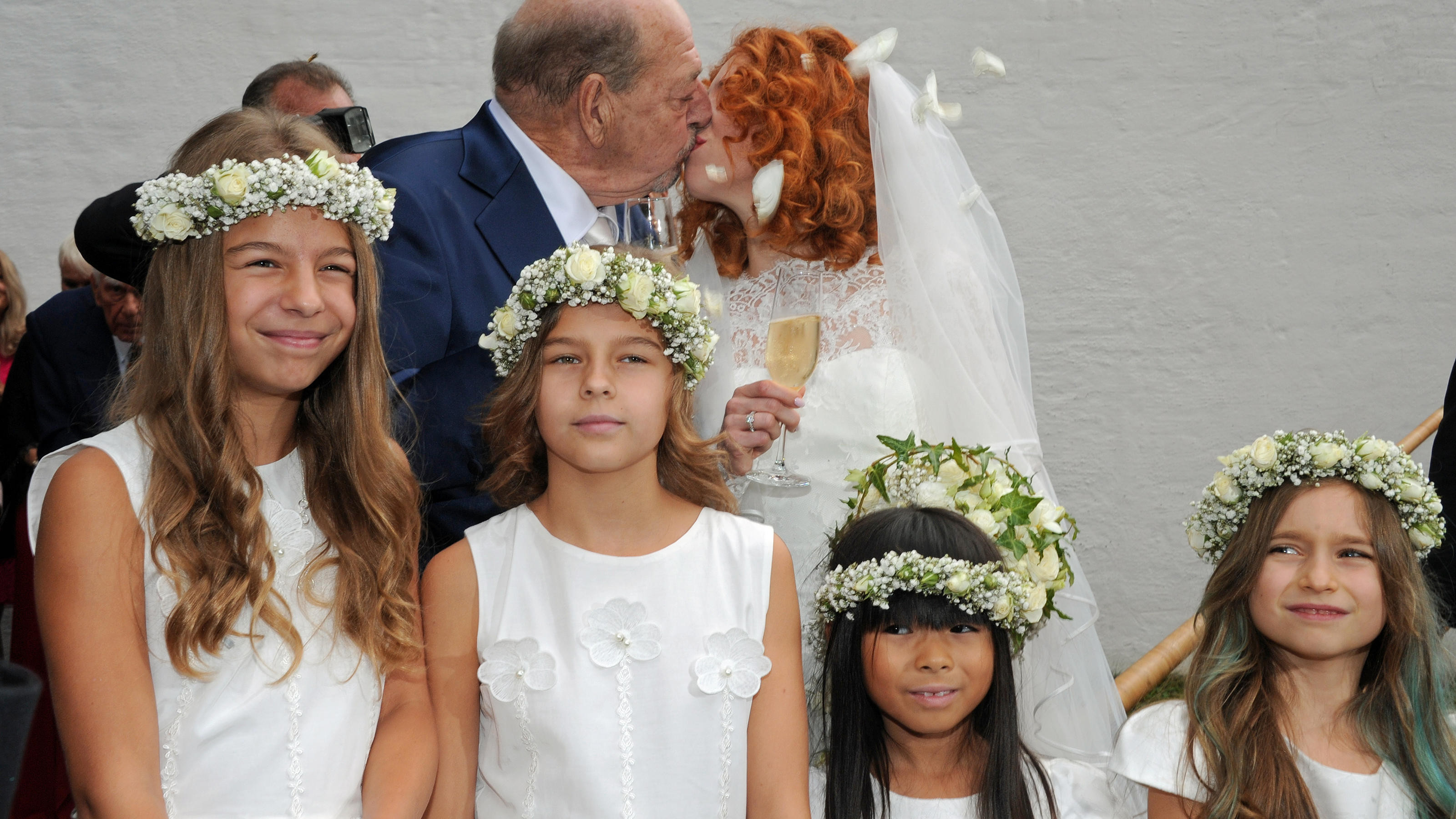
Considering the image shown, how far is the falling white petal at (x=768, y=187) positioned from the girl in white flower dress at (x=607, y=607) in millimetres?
865

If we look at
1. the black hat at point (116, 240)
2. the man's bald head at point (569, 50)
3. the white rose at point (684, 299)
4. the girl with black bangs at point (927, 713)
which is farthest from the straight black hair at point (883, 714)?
the black hat at point (116, 240)

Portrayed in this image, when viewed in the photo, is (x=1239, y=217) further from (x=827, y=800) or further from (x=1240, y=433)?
(x=827, y=800)

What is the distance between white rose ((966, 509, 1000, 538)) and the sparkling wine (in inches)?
19.1

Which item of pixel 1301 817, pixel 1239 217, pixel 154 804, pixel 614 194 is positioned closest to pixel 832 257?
pixel 614 194

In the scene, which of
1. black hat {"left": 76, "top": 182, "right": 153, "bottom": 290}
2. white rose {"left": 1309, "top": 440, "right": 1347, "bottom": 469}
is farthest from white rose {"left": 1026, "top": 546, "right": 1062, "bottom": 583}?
black hat {"left": 76, "top": 182, "right": 153, "bottom": 290}

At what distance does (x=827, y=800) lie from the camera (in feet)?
8.39

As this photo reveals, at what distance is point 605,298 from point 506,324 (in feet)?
0.66

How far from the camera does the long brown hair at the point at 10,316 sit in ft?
16.0

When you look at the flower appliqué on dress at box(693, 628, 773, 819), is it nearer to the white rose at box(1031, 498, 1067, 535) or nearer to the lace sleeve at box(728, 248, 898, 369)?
the white rose at box(1031, 498, 1067, 535)

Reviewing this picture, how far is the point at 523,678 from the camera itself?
88.8 inches

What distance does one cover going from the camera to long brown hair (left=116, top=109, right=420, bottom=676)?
207 cm

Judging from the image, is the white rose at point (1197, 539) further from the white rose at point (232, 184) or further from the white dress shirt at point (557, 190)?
the white rose at point (232, 184)

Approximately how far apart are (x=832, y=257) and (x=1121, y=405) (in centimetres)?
282

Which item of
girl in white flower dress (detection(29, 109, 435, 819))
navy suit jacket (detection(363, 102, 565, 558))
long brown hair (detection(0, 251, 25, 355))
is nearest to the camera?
girl in white flower dress (detection(29, 109, 435, 819))
